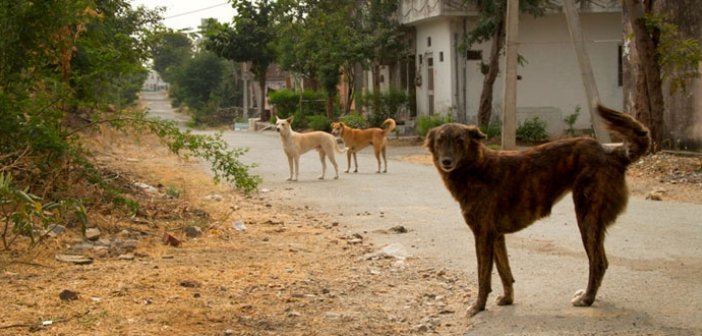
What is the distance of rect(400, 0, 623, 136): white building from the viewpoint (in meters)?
29.6

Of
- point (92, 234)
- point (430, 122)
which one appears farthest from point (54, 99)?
point (430, 122)

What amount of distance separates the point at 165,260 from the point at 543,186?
4089 mm

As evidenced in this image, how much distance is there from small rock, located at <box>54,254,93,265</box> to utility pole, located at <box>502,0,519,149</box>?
44.7 ft

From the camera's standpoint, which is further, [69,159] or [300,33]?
[300,33]

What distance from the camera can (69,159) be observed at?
10.5 metres

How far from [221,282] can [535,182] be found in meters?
2.96

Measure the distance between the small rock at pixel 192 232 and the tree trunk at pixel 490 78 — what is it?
711 inches

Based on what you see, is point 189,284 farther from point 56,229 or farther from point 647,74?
point 647,74

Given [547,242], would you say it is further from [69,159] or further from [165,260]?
[69,159]

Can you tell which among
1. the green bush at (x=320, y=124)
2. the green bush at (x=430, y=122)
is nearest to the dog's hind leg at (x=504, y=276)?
the green bush at (x=430, y=122)

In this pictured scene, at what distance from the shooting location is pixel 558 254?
8.98m

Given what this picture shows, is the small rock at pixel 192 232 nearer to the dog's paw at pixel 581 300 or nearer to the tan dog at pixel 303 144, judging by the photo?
the dog's paw at pixel 581 300

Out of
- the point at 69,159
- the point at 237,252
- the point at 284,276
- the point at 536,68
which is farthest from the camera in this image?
the point at 536,68

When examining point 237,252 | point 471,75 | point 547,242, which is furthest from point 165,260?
point 471,75
